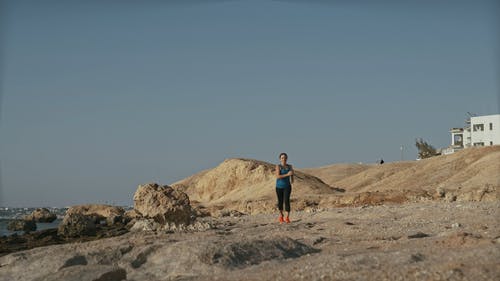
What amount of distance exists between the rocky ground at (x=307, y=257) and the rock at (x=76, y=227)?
9184 mm

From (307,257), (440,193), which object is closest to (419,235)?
(307,257)

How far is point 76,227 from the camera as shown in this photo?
2061 cm

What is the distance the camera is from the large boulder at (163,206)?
1602cm

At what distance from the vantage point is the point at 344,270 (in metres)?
6.47

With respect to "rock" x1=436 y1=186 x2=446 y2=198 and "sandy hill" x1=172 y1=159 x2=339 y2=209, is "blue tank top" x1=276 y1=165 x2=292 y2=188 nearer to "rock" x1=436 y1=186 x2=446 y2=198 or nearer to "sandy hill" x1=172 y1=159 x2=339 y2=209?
"rock" x1=436 y1=186 x2=446 y2=198

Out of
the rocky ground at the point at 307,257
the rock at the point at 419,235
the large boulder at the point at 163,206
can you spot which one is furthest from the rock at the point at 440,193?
the rock at the point at 419,235

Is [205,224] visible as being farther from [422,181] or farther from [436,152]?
[436,152]

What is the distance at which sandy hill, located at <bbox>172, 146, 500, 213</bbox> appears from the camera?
990 inches

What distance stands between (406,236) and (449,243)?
6.32ft

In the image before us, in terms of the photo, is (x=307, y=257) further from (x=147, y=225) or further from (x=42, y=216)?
(x=42, y=216)

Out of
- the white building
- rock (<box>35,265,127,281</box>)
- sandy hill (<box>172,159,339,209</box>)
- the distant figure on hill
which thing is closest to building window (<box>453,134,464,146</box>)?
the white building

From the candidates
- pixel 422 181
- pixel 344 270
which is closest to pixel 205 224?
pixel 344 270

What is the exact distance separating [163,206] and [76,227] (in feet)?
19.7

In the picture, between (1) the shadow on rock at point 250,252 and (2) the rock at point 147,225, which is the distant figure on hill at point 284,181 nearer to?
(2) the rock at point 147,225
